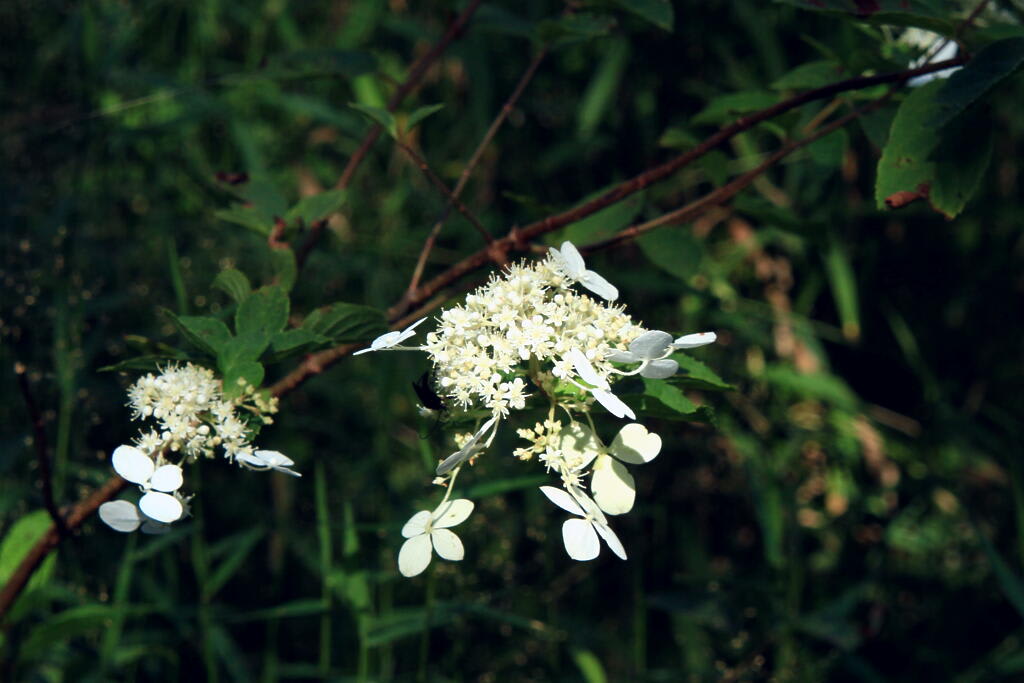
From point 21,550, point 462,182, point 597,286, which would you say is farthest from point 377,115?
point 21,550

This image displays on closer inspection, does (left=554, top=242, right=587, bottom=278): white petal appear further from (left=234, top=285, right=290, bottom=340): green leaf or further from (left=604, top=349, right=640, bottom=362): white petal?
(left=234, top=285, right=290, bottom=340): green leaf

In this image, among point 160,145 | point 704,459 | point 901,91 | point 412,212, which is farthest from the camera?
point 412,212

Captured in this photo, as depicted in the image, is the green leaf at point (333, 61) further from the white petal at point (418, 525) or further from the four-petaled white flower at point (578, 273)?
the white petal at point (418, 525)

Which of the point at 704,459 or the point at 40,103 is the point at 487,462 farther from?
the point at 40,103

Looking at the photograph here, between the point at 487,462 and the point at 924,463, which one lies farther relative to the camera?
the point at 924,463

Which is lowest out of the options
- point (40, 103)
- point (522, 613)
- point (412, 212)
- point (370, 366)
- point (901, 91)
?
point (522, 613)

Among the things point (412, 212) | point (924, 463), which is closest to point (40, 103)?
point (412, 212)

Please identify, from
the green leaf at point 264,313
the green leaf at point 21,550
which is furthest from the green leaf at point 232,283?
the green leaf at point 21,550
